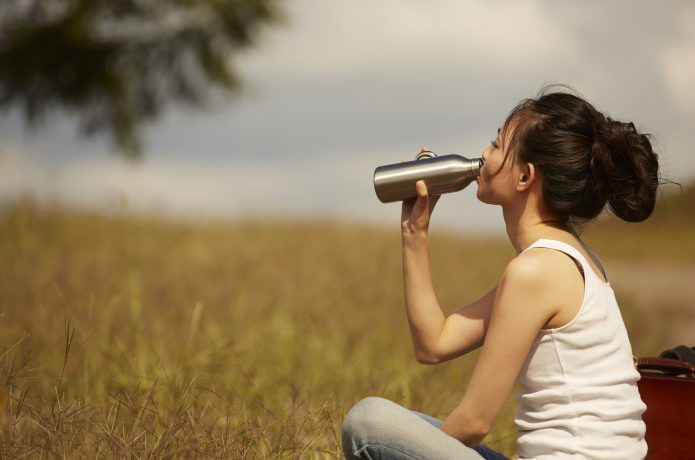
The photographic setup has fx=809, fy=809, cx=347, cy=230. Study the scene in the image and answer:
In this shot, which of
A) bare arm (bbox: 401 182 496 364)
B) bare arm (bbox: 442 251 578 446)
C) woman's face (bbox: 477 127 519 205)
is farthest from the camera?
bare arm (bbox: 401 182 496 364)

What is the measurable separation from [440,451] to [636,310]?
5964mm

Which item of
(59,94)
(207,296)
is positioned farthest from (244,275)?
(59,94)

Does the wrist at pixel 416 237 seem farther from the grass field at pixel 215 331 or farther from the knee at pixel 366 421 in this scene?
the grass field at pixel 215 331

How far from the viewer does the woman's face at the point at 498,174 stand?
2.09 m

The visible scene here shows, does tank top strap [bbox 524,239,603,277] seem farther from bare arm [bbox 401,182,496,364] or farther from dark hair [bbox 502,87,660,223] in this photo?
bare arm [bbox 401,182,496,364]

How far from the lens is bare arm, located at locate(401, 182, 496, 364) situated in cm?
222

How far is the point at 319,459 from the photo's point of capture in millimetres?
2594

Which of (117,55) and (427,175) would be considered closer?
(427,175)

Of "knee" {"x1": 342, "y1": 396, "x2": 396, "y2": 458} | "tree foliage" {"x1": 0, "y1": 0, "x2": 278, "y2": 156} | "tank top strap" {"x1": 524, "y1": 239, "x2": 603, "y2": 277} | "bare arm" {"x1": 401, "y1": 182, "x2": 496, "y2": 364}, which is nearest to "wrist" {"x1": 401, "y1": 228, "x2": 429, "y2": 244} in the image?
"bare arm" {"x1": 401, "y1": 182, "x2": 496, "y2": 364}

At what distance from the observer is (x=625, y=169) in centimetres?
210

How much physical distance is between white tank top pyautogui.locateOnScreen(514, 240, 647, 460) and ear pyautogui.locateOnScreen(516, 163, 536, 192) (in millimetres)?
166

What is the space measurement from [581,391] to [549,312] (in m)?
0.20

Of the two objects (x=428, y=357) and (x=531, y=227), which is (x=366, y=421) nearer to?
(x=428, y=357)

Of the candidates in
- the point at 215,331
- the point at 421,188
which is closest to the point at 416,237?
the point at 421,188
